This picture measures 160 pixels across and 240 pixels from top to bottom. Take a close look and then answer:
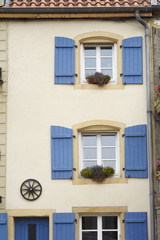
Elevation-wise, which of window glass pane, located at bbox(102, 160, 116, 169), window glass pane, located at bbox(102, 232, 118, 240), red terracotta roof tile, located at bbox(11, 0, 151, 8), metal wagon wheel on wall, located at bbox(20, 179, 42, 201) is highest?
red terracotta roof tile, located at bbox(11, 0, 151, 8)

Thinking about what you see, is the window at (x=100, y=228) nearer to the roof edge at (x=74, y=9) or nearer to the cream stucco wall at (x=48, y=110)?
the cream stucco wall at (x=48, y=110)

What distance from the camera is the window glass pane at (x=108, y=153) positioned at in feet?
51.5

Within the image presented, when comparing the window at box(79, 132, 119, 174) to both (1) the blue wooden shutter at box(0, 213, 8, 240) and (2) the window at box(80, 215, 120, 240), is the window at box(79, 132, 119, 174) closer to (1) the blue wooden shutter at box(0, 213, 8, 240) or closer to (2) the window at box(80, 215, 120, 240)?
(2) the window at box(80, 215, 120, 240)

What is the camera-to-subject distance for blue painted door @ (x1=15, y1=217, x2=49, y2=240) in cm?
1540

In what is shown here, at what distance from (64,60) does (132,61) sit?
1.81m

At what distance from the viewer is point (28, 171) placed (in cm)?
1537

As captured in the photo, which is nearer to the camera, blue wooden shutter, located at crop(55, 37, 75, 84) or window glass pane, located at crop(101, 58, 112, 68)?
blue wooden shutter, located at crop(55, 37, 75, 84)

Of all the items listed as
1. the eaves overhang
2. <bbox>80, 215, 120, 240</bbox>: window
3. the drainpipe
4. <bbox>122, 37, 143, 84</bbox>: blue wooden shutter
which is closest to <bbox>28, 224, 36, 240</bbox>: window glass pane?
<bbox>80, 215, 120, 240</bbox>: window

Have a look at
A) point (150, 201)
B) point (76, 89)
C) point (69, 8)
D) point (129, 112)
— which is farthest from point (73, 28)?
point (150, 201)

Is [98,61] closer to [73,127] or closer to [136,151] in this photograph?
[73,127]

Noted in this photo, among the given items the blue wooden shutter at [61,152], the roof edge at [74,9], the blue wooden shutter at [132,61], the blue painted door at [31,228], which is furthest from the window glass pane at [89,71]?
the blue painted door at [31,228]

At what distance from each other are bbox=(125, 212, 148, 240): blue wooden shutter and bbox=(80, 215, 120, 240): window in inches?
14.5

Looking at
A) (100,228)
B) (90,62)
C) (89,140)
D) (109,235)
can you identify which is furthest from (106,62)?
(109,235)

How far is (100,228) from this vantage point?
50.4 ft
